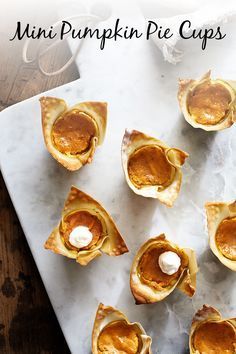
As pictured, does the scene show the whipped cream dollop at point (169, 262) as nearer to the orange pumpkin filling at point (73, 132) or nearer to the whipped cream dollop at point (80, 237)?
the whipped cream dollop at point (80, 237)

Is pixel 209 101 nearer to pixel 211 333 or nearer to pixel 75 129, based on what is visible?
pixel 75 129

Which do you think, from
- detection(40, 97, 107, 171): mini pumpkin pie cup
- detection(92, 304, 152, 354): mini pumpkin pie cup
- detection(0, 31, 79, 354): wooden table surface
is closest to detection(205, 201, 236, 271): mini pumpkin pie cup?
detection(92, 304, 152, 354): mini pumpkin pie cup

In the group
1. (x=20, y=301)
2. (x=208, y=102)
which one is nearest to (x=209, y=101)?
(x=208, y=102)

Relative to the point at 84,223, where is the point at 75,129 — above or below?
above

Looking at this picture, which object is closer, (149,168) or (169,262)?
(169,262)

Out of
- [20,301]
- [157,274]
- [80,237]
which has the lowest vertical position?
[20,301]
